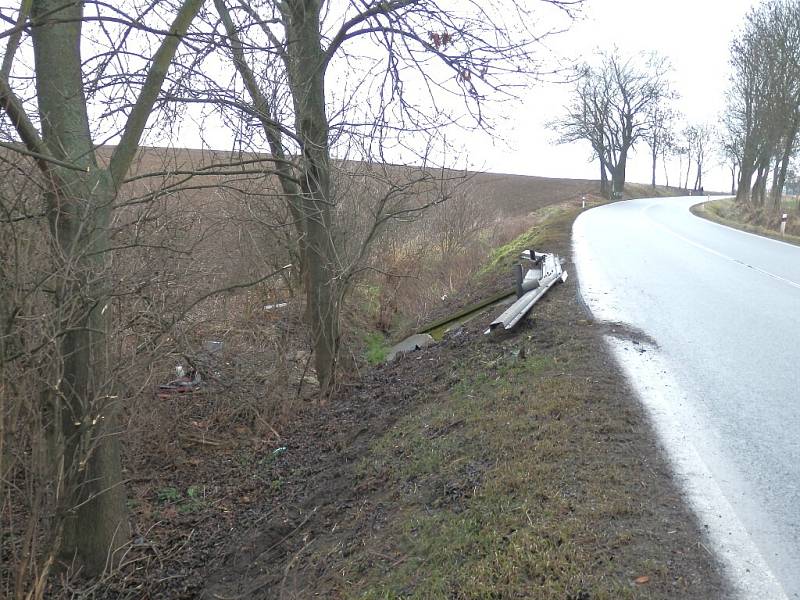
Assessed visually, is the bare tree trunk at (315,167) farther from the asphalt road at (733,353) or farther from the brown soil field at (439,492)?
the asphalt road at (733,353)

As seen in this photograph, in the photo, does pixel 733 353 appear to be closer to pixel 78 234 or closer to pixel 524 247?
pixel 78 234

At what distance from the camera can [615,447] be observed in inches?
179

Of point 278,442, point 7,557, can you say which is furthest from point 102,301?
point 278,442

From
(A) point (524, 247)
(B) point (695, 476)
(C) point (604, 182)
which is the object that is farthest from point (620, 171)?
(B) point (695, 476)

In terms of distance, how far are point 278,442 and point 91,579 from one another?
289 centimetres

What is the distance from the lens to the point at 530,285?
9.56m

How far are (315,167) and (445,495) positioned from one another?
18.2ft

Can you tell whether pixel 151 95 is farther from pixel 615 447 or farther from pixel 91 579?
pixel 615 447

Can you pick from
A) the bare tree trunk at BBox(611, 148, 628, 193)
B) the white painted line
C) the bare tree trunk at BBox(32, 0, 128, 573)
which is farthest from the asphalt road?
the bare tree trunk at BBox(611, 148, 628, 193)

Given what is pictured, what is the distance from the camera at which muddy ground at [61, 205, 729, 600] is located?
3.39 metres

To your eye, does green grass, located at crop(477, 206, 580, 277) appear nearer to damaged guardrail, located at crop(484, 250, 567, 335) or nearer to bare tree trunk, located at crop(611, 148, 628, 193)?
damaged guardrail, located at crop(484, 250, 567, 335)

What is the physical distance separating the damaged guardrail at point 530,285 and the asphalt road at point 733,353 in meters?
0.57

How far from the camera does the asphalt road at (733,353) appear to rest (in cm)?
394

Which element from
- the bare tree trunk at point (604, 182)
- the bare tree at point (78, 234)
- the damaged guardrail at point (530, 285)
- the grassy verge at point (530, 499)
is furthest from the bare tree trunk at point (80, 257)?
the bare tree trunk at point (604, 182)
